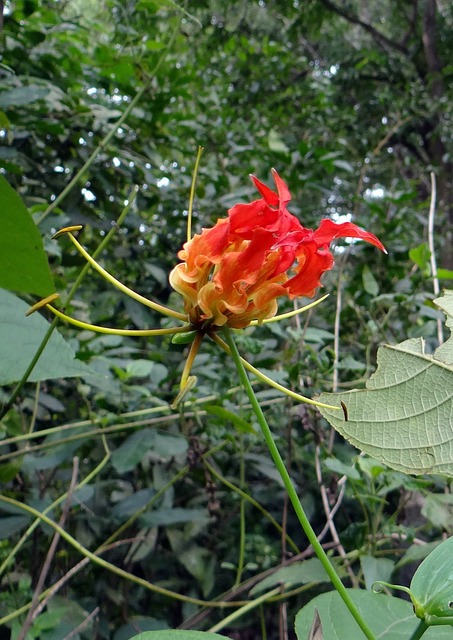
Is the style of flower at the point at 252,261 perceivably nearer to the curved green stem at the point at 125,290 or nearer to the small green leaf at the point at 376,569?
the curved green stem at the point at 125,290

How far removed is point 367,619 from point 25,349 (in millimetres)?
371

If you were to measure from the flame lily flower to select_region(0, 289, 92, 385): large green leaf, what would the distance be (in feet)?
0.35

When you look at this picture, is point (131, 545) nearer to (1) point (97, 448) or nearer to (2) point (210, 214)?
(1) point (97, 448)

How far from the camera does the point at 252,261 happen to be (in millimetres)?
418

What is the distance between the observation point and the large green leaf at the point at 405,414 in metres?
0.37

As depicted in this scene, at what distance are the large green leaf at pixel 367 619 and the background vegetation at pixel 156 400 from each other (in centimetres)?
23

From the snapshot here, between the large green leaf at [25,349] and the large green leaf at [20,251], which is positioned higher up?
the large green leaf at [20,251]

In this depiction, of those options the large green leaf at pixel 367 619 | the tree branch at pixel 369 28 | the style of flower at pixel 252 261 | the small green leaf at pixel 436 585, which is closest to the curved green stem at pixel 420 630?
the small green leaf at pixel 436 585

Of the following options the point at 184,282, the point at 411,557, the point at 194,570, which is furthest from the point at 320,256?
the point at 194,570

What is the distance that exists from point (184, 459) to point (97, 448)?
0.16 m

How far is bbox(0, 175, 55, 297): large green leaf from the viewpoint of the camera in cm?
43

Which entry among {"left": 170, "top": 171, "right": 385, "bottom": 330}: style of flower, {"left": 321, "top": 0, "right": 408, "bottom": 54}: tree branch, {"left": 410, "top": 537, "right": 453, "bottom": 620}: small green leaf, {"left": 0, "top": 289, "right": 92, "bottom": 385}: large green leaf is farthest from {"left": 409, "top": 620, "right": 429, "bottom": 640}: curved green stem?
{"left": 321, "top": 0, "right": 408, "bottom": 54}: tree branch

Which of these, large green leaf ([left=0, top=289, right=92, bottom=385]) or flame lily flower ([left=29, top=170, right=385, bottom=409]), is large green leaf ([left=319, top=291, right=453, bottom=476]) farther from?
large green leaf ([left=0, top=289, right=92, bottom=385])

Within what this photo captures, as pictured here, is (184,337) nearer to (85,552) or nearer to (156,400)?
(85,552)
